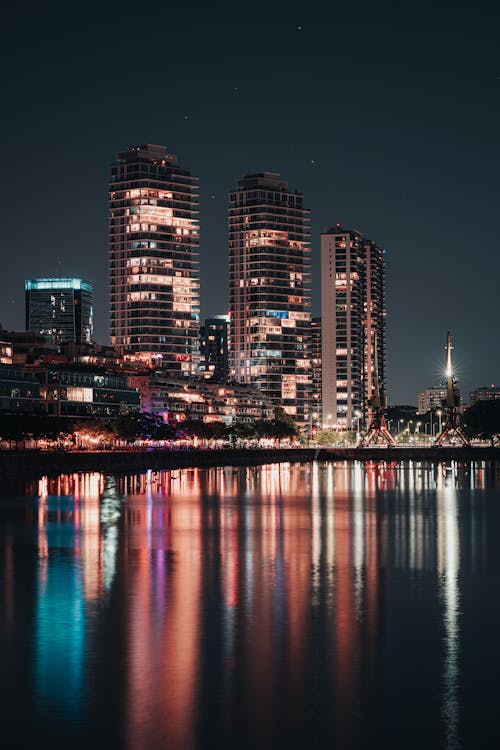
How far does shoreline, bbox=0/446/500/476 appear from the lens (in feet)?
373

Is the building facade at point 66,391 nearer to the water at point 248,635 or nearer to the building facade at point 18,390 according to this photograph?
the building facade at point 18,390

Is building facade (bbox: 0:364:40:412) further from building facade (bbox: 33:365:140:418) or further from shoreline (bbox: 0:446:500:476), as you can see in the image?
shoreline (bbox: 0:446:500:476)

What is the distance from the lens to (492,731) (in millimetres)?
19594

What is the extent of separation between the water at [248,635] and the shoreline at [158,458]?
5838 cm

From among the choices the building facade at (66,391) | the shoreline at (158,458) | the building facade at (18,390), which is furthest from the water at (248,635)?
the building facade at (66,391)

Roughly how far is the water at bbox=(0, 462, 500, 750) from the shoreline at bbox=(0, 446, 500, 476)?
58.4m

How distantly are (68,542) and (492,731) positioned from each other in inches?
1217

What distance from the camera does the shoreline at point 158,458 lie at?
373 ft

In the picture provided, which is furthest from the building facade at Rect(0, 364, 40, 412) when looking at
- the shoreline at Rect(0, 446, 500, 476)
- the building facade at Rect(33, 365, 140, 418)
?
the shoreline at Rect(0, 446, 500, 476)

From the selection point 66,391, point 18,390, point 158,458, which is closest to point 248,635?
point 158,458

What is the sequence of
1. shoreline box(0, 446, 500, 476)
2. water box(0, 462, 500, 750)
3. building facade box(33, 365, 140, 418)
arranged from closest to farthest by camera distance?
1. water box(0, 462, 500, 750)
2. shoreline box(0, 446, 500, 476)
3. building facade box(33, 365, 140, 418)

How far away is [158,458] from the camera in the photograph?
485 ft

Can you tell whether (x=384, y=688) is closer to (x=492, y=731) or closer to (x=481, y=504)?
(x=492, y=731)

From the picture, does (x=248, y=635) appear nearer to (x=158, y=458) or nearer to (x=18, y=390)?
(x=158, y=458)
